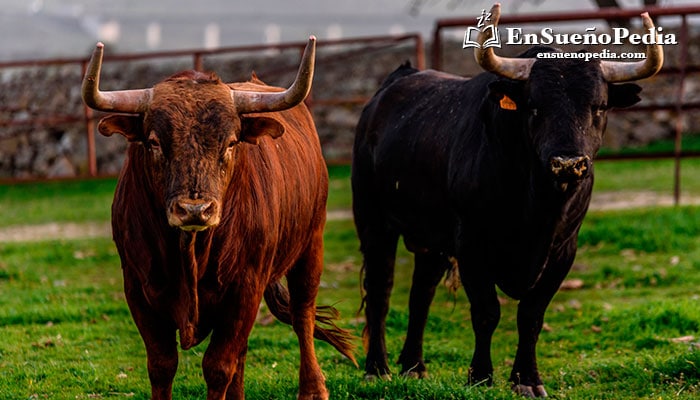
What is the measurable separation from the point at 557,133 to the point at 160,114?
201 cm

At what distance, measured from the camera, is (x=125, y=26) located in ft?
135

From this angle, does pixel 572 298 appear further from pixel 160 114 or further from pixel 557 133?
pixel 160 114

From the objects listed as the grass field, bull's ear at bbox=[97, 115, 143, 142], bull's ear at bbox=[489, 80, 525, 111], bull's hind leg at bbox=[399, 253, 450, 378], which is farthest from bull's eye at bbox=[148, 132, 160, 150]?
bull's hind leg at bbox=[399, 253, 450, 378]

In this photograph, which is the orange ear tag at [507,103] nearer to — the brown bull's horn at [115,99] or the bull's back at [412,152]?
the bull's back at [412,152]

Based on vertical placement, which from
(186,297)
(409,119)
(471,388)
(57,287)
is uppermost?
(409,119)

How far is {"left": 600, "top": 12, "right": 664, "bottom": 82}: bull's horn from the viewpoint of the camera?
5.95 metres

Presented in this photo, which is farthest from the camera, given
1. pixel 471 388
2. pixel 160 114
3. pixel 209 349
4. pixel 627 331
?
pixel 627 331

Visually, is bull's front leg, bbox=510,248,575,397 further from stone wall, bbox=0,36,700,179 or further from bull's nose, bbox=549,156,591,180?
stone wall, bbox=0,36,700,179

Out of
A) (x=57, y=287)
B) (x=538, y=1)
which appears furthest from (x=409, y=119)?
(x=538, y=1)

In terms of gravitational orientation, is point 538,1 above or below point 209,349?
above

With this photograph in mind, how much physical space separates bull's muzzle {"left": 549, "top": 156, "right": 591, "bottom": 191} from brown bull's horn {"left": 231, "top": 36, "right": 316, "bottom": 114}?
1286 millimetres

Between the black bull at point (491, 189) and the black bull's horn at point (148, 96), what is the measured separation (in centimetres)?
118

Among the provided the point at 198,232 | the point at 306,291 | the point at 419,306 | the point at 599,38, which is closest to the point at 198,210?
the point at 198,232

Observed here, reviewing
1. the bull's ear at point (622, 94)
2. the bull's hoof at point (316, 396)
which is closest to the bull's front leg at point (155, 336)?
the bull's hoof at point (316, 396)
